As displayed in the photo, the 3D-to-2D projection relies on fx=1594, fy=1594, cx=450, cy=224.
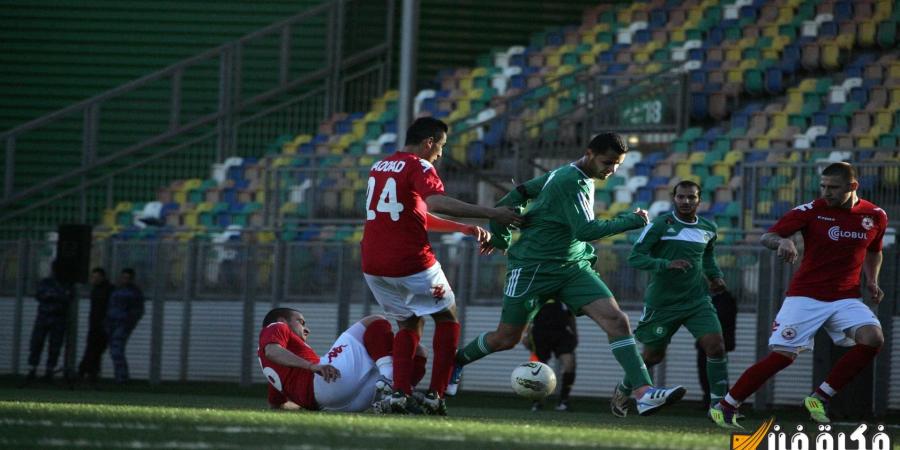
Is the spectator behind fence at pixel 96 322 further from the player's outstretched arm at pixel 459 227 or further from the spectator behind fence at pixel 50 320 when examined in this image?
the player's outstretched arm at pixel 459 227

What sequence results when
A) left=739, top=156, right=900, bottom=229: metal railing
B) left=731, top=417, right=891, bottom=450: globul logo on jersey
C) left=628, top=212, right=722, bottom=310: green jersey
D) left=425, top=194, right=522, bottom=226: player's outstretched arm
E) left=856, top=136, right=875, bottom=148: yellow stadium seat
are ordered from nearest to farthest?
left=731, top=417, right=891, bottom=450: globul logo on jersey
left=425, top=194, right=522, bottom=226: player's outstretched arm
left=628, top=212, right=722, bottom=310: green jersey
left=739, top=156, right=900, bottom=229: metal railing
left=856, top=136, right=875, bottom=148: yellow stadium seat

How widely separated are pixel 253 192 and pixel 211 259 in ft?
12.9

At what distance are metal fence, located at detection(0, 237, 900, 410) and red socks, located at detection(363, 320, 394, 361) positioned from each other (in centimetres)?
727

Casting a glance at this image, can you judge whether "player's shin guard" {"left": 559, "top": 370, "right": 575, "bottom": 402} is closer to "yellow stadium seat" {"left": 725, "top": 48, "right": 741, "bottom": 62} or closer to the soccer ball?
the soccer ball

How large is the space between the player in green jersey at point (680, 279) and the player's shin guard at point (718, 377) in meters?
0.01

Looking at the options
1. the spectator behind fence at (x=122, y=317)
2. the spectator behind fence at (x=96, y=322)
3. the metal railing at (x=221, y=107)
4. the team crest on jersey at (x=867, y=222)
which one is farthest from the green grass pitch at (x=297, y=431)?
the metal railing at (x=221, y=107)

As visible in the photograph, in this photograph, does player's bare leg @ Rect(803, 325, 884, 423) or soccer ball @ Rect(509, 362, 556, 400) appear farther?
soccer ball @ Rect(509, 362, 556, 400)

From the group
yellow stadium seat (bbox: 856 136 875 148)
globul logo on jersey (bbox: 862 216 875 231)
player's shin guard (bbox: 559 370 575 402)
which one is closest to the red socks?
globul logo on jersey (bbox: 862 216 875 231)

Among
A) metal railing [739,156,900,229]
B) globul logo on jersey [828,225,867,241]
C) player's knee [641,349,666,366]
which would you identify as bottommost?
player's knee [641,349,666,366]

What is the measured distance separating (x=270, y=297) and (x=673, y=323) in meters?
9.26

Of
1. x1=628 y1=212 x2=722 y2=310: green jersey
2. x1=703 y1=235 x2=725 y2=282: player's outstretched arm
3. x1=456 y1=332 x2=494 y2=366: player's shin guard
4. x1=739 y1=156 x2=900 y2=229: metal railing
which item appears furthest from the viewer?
x1=739 y1=156 x2=900 y2=229: metal railing

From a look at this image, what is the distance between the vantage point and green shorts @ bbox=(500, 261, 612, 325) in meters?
11.3

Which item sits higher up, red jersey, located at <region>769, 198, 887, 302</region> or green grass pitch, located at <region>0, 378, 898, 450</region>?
red jersey, located at <region>769, 198, 887, 302</region>

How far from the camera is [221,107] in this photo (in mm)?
27047
